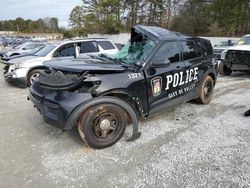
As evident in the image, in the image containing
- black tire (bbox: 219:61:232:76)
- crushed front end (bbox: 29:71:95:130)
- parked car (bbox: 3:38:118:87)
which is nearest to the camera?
crushed front end (bbox: 29:71:95:130)

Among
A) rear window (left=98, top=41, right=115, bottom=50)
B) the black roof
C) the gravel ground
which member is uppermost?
the black roof

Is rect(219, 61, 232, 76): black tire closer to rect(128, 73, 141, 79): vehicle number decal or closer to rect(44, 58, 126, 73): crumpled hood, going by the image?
rect(128, 73, 141, 79): vehicle number decal

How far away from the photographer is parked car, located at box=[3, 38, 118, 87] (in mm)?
8469

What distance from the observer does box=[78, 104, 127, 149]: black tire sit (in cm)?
382

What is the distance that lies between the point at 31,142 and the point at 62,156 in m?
0.78

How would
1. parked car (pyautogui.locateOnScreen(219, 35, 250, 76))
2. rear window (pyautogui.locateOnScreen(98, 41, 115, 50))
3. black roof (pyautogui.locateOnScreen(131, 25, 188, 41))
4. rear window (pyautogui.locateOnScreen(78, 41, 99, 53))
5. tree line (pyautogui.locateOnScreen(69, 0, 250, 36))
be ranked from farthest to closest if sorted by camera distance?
tree line (pyautogui.locateOnScreen(69, 0, 250, 36)), parked car (pyautogui.locateOnScreen(219, 35, 250, 76)), rear window (pyautogui.locateOnScreen(98, 41, 115, 50)), rear window (pyautogui.locateOnScreen(78, 41, 99, 53)), black roof (pyautogui.locateOnScreen(131, 25, 188, 41))

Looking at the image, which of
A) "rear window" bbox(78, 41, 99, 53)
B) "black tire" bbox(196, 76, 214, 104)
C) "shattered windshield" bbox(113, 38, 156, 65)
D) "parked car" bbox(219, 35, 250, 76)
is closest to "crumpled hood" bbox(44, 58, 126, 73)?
"shattered windshield" bbox(113, 38, 156, 65)

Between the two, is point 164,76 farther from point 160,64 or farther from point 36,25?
point 36,25

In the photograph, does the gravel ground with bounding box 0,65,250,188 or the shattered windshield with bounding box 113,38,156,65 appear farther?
the shattered windshield with bounding box 113,38,156,65

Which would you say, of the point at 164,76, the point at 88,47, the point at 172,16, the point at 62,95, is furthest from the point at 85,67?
the point at 172,16

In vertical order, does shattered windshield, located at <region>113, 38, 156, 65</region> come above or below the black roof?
below

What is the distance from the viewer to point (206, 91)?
20.8 feet

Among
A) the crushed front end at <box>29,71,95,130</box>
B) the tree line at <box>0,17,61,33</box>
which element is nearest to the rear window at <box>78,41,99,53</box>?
the crushed front end at <box>29,71,95,130</box>

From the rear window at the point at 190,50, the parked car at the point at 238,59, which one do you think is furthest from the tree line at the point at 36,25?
the rear window at the point at 190,50
